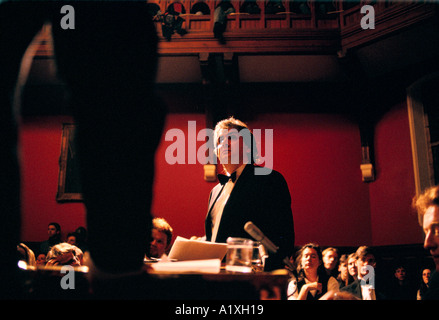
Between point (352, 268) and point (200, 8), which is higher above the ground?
point (200, 8)

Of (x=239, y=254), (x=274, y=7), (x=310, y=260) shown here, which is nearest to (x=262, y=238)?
(x=239, y=254)

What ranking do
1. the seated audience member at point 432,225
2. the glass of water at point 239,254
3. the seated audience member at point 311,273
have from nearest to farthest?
1. the glass of water at point 239,254
2. the seated audience member at point 432,225
3. the seated audience member at point 311,273

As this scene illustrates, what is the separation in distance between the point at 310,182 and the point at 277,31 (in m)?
2.33

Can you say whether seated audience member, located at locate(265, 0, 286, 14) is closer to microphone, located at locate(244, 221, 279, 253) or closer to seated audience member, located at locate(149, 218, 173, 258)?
seated audience member, located at locate(149, 218, 173, 258)

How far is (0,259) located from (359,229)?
19.7 ft

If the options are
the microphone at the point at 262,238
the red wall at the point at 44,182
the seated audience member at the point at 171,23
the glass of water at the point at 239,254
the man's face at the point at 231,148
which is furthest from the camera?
the red wall at the point at 44,182

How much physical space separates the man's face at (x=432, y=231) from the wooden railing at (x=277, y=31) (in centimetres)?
451

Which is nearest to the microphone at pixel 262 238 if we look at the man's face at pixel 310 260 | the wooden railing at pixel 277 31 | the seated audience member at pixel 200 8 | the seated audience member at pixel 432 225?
the seated audience member at pixel 432 225

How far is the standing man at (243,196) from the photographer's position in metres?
1.81

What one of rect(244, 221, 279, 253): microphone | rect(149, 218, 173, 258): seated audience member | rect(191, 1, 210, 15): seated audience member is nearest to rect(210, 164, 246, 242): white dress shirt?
rect(244, 221, 279, 253): microphone

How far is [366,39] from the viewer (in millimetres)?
5320

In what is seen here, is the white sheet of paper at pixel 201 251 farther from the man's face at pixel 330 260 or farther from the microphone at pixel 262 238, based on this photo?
the man's face at pixel 330 260

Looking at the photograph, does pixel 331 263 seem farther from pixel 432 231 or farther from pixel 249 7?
pixel 249 7

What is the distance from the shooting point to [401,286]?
496cm
